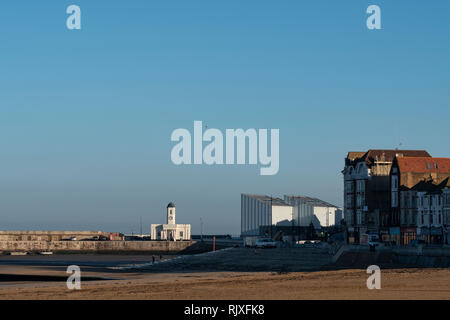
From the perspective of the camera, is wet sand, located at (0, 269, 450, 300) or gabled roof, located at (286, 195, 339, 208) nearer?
wet sand, located at (0, 269, 450, 300)

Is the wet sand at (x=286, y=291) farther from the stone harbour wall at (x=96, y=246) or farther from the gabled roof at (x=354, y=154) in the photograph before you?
the stone harbour wall at (x=96, y=246)

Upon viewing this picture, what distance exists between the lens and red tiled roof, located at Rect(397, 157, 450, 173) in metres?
112

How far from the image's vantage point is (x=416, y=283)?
42.8 m

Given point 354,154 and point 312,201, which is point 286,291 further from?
point 312,201

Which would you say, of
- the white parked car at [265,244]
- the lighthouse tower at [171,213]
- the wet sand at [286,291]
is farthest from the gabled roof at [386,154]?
the wet sand at [286,291]

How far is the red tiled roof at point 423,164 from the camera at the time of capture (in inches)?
4412

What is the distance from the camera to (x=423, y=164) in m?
114

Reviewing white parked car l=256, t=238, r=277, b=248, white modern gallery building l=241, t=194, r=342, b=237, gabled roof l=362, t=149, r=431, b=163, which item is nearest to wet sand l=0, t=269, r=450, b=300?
white parked car l=256, t=238, r=277, b=248

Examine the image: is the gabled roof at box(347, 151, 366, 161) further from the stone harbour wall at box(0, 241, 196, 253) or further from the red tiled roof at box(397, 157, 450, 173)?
the stone harbour wall at box(0, 241, 196, 253)

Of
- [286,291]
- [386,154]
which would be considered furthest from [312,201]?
[286,291]

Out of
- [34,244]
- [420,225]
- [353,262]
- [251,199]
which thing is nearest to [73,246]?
[34,244]

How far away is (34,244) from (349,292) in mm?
134078
